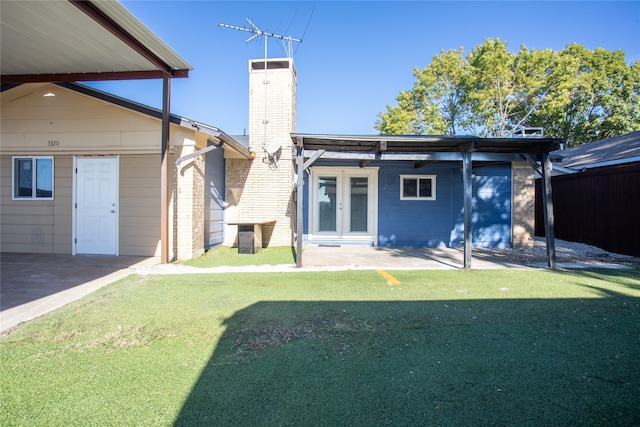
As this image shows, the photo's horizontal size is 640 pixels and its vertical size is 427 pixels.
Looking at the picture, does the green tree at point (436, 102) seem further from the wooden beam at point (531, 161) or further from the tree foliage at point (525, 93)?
the wooden beam at point (531, 161)

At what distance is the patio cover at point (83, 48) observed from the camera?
475 cm

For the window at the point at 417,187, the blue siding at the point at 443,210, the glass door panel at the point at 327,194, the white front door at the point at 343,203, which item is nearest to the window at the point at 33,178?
the white front door at the point at 343,203

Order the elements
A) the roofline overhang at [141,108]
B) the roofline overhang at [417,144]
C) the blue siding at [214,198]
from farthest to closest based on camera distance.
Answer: the blue siding at [214,198], the roofline overhang at [141,108], the roofline overhang at [417,144]

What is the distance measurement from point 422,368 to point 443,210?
814 cm

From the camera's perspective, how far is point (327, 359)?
9.15ft

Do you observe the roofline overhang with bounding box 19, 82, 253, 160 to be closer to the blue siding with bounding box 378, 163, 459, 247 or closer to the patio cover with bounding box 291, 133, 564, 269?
the patio cover with bounding box 291, 133, 564, 269

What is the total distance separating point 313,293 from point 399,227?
19.4 feet

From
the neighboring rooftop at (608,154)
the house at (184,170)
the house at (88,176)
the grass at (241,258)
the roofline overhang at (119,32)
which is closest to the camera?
the roofline overhang at (119,32)

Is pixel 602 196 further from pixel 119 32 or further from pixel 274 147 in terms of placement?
pixel 119 32

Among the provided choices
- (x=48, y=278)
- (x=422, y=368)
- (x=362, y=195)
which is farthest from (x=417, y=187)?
(x=48, y=278)

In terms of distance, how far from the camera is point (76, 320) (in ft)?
12.0

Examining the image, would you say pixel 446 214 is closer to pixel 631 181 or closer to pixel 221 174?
pixel 631 181

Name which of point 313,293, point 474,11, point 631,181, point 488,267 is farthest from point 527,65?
point 313,293

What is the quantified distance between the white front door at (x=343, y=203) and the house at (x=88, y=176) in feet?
11.2
